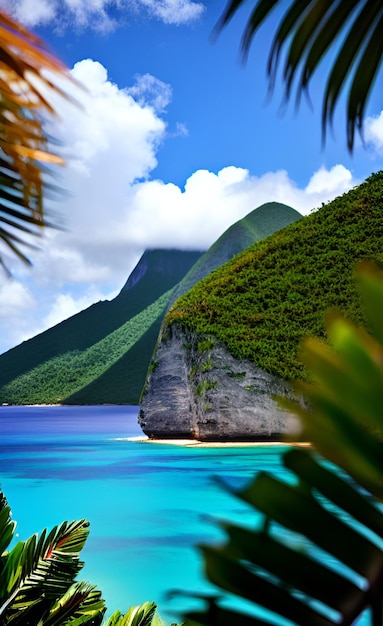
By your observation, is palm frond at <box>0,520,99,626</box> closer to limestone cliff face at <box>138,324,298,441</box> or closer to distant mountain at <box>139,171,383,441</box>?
distant mountain at <box>139,171,383,441</box>

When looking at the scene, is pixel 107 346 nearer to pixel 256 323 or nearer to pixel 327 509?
pixel 256 323

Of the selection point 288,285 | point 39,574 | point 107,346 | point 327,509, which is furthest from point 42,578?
point 107,346

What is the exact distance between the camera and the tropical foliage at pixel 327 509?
49 centimetres

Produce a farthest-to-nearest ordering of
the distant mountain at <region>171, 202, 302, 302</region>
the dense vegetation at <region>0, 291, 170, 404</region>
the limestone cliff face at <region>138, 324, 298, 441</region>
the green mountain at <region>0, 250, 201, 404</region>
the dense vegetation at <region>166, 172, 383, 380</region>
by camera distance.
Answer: the dense vegetation at <region>0, 291, 170, 404</region>
the green mountain at <region>0, 250, 201, 404</region>
the distant mountain at <region>171, 202, 302, 302</region>
the dense vegetation at <region>166, 172, 383, 380</region>
the limestone cliff face at <region>138, 324, 298, 441</region>

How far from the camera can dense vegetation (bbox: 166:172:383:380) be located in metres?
42.5

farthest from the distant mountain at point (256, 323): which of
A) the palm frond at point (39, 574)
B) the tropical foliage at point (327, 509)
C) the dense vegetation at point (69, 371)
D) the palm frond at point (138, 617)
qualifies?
the dense vegetation at point (69, 371)

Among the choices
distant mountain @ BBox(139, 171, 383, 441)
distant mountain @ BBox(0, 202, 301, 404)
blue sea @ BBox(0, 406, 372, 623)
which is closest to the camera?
blue sea @ BBox(0, 406, 372, 623)

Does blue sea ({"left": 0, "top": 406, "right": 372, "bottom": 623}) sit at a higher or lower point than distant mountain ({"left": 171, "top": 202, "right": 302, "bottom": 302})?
lower

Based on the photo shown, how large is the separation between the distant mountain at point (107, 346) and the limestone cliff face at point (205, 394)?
65.3 meters

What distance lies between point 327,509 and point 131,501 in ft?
80.3

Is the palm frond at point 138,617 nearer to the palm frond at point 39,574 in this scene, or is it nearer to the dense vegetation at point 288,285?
the palm frond at point 39,574

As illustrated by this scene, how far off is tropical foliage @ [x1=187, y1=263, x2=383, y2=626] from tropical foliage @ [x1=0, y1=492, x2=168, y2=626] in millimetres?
2944

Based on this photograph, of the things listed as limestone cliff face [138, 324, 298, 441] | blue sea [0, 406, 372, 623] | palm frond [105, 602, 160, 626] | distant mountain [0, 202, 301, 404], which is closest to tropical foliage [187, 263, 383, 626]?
palm frond [105, 602, 160, 626]

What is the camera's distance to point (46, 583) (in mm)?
3607
